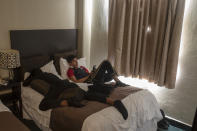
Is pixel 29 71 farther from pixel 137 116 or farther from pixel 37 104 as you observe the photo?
pixel 137 116

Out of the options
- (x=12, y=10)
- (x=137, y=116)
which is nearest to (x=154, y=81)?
(x=137, y=116)

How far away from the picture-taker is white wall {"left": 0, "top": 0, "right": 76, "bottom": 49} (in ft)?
9.12

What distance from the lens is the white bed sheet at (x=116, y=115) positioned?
1896 millimetres

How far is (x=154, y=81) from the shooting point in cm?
322

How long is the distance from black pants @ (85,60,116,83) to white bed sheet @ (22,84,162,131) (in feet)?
2.27

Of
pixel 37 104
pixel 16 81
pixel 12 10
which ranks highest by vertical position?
pixel 12 10

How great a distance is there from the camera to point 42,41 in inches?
128

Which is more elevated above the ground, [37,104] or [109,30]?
[109,30]

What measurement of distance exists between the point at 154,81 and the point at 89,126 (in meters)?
1.83

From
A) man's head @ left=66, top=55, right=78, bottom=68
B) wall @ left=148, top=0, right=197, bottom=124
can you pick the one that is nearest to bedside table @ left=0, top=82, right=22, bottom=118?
man's head @ left=66, top=55, right=78, bottom=68

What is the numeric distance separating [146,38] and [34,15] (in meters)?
2.06

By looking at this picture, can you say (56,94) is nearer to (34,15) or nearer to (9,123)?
(9,123)

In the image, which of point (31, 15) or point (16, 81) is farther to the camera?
point (31, 15)

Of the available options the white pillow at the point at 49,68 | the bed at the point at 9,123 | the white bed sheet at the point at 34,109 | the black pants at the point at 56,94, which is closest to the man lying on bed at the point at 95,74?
the white pillow at the point at 49,68
